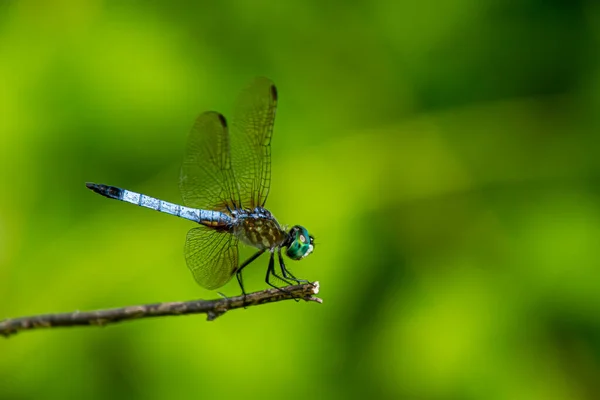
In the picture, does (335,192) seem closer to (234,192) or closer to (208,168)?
(234,192)

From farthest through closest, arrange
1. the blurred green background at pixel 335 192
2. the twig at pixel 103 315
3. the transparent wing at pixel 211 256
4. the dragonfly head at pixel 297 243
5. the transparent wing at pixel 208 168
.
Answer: the blurred green background at pixel 335 192, the transparent wing at pixel 208 168, the dragonfly head at pixel 297 243, the transparent wing at pixel 211 256, the twig at pixel 103 315

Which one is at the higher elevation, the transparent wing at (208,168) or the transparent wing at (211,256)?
the transparent wing at (208,168)

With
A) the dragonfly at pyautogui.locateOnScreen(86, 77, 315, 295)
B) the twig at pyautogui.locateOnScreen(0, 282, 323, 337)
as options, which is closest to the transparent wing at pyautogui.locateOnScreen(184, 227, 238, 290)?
the dragonfly at pyautogui.locateOnScreen(86, 77, 315, 295)

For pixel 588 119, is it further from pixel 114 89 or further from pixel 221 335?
pixel 114 89

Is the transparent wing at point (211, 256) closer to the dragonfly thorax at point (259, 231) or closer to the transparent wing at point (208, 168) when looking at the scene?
the dragonfly thorax at point (259, 231)

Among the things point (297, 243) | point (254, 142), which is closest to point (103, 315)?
point (297, 243)

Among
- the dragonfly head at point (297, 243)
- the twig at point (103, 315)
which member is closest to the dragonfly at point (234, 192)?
the dragonfly head at point (297, 243)
